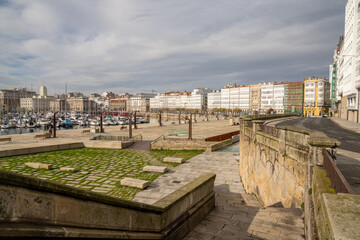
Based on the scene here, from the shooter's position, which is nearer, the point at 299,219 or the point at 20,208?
the point at 20,208

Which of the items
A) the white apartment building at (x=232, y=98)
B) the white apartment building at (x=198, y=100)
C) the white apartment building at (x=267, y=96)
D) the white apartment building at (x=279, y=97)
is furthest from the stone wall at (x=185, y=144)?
the white apartment building at (x=198, y=100)

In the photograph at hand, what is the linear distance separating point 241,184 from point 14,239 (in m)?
11.2

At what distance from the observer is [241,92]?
142m

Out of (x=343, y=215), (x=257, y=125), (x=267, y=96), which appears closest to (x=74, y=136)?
(x=257, y=125)

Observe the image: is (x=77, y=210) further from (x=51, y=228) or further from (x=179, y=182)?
(x=179, y=182)

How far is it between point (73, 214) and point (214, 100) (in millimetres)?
163066

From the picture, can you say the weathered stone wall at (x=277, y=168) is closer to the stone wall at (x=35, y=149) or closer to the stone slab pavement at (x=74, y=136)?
the stone slab pavement at (x=74, y=136)

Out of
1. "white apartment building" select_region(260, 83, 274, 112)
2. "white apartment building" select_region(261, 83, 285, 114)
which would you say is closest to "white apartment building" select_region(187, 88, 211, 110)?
"white apartment building" select_region(260, 83, 274, 112)

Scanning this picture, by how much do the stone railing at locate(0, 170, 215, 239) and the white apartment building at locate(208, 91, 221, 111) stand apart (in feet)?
515

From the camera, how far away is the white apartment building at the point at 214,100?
16012 centimetres

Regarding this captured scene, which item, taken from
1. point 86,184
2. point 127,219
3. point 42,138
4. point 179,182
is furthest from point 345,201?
point 42,138

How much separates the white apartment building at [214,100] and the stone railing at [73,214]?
15688 centimetres

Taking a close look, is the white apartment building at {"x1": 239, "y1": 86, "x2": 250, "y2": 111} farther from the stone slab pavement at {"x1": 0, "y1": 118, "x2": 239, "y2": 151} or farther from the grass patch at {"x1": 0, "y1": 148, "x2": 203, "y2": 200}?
the grass patch at {"x1": 0, "y1": 148, "x2": 203, "y2": 200}

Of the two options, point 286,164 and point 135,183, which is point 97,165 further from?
point 286,164
